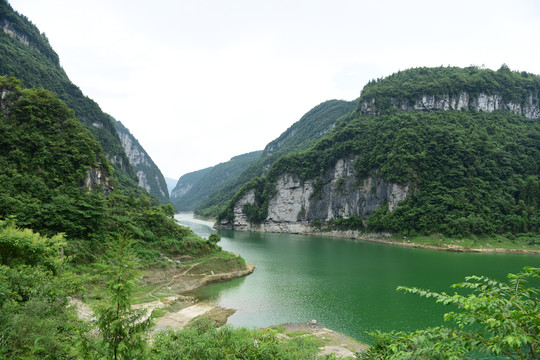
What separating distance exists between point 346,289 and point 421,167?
5936 cm

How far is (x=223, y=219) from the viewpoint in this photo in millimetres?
103688

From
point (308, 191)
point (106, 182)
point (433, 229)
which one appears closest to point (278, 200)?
point (308, 191)

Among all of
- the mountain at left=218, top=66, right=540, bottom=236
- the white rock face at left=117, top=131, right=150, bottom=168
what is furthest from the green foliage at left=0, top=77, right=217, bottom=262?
the white rock face at left=117, top=131, right=150, bottom=168

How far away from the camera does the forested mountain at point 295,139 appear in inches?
6020

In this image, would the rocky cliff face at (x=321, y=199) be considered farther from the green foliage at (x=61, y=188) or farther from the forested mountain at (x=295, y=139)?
the green foliage at (x=61, y=188)

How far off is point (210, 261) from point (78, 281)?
21804 mm

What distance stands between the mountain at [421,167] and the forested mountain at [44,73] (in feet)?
131

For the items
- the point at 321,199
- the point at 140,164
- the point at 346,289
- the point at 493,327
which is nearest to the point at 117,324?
the point at 493,327

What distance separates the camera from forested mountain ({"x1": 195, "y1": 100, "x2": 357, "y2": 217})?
502 ft

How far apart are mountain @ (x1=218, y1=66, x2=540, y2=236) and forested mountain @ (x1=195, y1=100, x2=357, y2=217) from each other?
40.7m

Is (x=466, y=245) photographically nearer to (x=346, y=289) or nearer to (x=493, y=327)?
(x=346, y=289)

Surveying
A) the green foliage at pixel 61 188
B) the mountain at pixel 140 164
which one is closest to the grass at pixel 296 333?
the green foliage at pixel 61 188

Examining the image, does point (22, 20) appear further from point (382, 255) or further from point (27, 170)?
point (382, 255)

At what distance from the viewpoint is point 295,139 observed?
171 m
